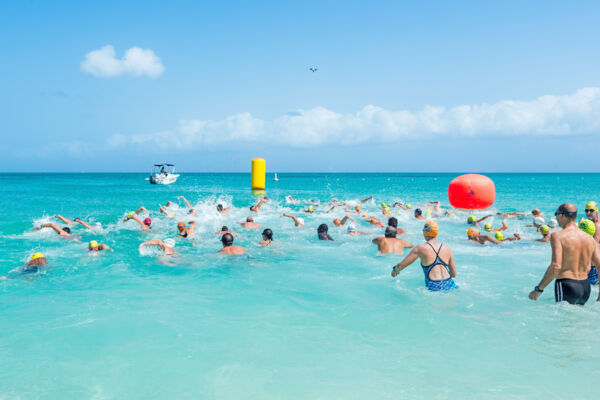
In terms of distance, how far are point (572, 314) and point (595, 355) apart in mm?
962

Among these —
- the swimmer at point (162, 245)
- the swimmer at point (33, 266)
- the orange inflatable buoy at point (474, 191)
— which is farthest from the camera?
the swimmer at point (162, 245)

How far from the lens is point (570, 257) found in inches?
192

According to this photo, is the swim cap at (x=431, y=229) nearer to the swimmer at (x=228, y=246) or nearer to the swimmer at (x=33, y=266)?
the swimmer at (x=228, y=246)

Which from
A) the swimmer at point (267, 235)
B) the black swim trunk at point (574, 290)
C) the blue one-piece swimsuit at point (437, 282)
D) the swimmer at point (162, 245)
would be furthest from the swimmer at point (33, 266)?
the black swim trunk at point (574, 290)

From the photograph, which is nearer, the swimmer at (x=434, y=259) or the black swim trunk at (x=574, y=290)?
the black swim trunk at (x=574, y=290)

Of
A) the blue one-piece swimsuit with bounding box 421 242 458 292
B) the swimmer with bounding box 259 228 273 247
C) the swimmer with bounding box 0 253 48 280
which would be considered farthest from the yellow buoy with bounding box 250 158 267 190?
the blue one-piece swimsuit with bounding box 421 242 458 292

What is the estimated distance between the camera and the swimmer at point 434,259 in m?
5.71

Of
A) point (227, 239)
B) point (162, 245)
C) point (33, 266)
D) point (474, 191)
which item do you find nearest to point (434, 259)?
point (474, 191)

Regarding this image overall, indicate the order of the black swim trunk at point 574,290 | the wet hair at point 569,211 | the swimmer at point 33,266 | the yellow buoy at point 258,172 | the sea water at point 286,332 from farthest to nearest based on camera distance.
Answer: the yellow buoy at point 258,172 < the swimmer at point 33,266 < the black swim trunk at point 574,290 < the wet hair at point 569,211 < the sea water at point 286,332

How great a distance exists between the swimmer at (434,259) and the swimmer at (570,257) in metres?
1.17

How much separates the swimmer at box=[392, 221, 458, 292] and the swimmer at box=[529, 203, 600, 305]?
117 cm

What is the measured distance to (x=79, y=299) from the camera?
7000 millimetres

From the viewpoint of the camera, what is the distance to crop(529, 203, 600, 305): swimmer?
4.74m

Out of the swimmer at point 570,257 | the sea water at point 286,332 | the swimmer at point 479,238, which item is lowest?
the sea water at point 286,332
